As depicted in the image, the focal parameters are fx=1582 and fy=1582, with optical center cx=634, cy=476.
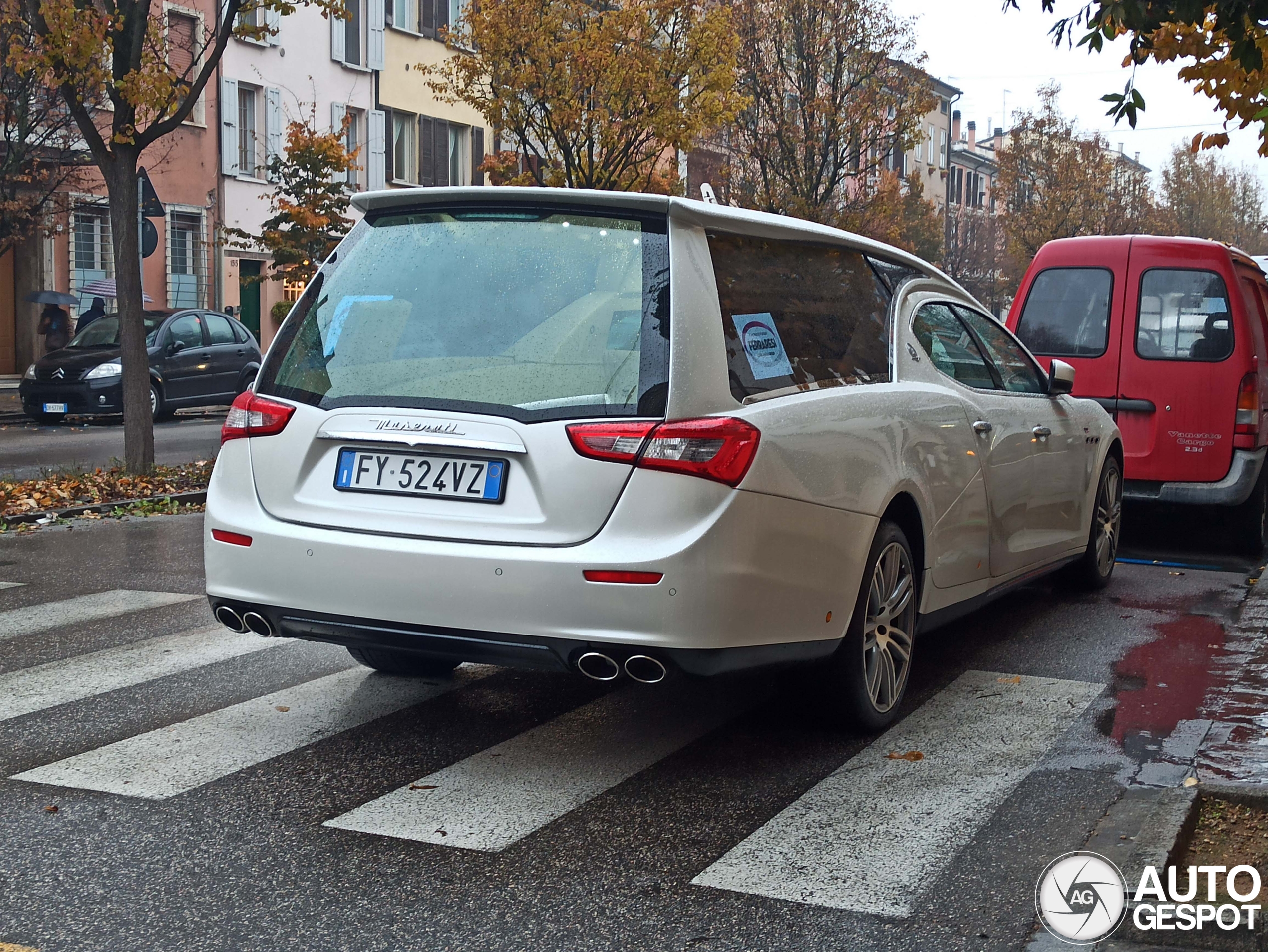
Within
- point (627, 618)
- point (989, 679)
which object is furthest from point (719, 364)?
point (989, 679)

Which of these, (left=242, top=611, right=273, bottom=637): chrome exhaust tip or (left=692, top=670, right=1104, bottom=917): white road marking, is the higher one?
(left=242, top=611, right=273, bottom=637): chrome exhaust tip

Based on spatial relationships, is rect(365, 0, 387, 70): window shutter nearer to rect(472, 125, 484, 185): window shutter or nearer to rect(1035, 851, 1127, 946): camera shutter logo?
rect(472, 125, 484, 185): window shutter

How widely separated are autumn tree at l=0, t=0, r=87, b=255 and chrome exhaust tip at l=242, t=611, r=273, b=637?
66.4 ft

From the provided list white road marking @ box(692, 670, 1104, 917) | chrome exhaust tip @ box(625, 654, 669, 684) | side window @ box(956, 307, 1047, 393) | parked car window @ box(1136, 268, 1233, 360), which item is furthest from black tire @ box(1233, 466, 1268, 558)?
chrome exhaust tip @ box(625, 654, 669, 684)

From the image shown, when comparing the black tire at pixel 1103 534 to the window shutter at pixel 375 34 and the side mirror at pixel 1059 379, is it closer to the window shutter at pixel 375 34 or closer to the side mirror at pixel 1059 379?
the side mirror at pixel 1059 379

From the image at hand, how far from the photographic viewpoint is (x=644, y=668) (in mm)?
4484

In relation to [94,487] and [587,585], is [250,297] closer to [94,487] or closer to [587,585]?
[94,487]

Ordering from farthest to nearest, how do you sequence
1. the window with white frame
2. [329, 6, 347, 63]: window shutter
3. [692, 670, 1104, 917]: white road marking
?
1. [329, 6, 347, 63]: window shutter
2. the window with white frame
3. [692, 670, 1104, 917]: white road marking

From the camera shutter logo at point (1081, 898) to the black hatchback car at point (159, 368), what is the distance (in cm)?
1875

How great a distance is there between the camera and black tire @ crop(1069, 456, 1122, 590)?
849 centimetres

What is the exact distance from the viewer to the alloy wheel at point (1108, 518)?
8.61 meters

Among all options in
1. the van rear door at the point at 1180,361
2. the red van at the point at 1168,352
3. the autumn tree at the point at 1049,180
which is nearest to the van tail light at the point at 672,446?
the red van at the point at 1168,352

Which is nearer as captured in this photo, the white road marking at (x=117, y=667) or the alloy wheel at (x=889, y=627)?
the alloy wheel at (x=889, y=627)

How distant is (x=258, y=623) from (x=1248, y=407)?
24.9 feet
